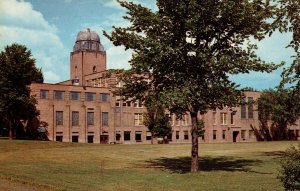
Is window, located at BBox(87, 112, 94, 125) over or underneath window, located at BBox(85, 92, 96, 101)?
underneath

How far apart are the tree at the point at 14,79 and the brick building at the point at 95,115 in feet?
19.5

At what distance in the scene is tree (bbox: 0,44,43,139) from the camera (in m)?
58.1

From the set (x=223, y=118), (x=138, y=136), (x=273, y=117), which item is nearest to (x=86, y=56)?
(x=138, y=136)

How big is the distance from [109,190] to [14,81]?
4509 cm

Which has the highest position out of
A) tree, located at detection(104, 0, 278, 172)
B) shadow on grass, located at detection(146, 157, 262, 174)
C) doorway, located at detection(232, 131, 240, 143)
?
tree, located at detection(104, 0, 278, 172)

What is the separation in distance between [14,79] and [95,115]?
70.3ft

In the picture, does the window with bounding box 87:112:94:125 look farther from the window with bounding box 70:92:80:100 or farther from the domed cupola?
the domed cupola

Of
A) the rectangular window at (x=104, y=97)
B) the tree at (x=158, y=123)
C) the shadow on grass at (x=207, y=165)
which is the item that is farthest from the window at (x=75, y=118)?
the shadow on grass at (x=207, y=165)

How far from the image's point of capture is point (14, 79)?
59344 mm

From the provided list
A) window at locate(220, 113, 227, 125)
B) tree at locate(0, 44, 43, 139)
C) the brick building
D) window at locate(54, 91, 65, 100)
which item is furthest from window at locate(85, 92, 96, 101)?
window at locate(220, 113, 227, 125)

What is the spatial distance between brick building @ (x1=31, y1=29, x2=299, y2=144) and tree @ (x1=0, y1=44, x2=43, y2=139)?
5.96 metres

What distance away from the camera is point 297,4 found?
18500 mm

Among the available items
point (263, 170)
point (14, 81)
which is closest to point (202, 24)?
point (263, 170)

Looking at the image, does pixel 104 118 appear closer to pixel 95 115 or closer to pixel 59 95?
pixel 95 115
